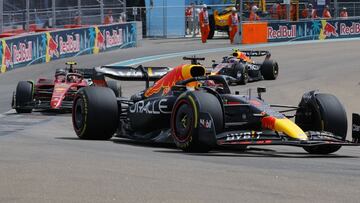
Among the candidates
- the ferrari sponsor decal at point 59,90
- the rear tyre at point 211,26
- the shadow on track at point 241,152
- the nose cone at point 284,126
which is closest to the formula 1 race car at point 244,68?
the ferrari sponsor decal at point 59,90

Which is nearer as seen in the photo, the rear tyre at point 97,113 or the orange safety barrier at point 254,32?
the rear tyre at point 97,113

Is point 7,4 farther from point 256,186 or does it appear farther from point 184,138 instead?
point 256,186

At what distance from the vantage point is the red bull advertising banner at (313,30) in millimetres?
41719

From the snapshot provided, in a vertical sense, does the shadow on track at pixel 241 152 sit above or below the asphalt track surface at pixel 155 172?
below

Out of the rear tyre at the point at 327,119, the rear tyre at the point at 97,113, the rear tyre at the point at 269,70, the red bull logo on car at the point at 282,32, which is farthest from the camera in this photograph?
the red bull logo on car at the point at 282,32

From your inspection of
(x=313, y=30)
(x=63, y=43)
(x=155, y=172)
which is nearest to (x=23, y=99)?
(x=155, y=172)

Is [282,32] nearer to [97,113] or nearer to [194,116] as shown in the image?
[97,113]

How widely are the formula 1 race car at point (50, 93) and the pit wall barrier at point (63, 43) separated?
336 inches

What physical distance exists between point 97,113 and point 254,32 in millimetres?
29637

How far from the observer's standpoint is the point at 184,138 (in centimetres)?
1006

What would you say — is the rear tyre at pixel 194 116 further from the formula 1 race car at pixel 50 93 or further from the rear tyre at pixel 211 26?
the rear tyre at pixel 211 26

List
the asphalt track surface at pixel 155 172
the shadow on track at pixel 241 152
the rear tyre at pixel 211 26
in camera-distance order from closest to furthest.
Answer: the asphalt track surface at pixel 155 172 → the shadow on track at pixel 241 152 → the rear tyre at pixel 211 26

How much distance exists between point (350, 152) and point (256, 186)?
14.6 feet

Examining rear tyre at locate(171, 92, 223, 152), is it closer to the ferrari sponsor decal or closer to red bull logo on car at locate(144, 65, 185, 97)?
red bull logo on car at locate(144, 65, 185, 97)
